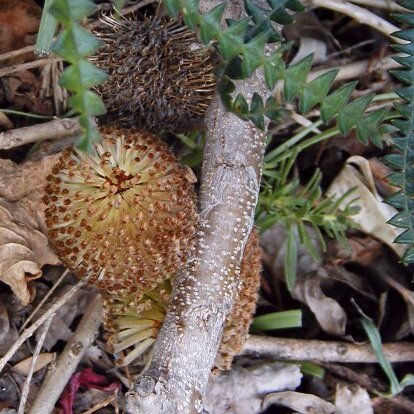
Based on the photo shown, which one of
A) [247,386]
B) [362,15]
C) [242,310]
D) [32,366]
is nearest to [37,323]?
[32,366]

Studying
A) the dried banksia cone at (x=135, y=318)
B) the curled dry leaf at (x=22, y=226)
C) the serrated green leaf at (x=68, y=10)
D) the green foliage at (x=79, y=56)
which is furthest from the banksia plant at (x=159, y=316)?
the serrated green leaf at (x=68, y=10)

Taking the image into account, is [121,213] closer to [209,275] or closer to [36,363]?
[209,275]

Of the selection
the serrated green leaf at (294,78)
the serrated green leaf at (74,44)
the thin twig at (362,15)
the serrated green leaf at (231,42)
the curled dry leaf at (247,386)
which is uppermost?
the serrated green leaf at (74,44)

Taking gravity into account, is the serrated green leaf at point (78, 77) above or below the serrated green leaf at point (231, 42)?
above

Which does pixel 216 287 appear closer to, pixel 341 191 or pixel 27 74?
pixel 341 191

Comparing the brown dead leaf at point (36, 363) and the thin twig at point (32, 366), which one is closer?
the thin twig at point (32, 366)

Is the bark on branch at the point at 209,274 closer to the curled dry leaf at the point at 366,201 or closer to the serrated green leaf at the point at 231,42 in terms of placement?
the serrated green leaf at the point at 231,42

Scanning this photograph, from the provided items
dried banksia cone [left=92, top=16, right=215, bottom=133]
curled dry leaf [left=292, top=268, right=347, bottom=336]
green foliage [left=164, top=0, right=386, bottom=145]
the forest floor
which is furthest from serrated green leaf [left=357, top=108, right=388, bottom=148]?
curled dry leaf [left=292, top=268, right=347, bottom=336]

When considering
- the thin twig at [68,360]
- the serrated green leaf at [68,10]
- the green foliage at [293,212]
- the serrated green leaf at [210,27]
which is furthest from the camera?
the green foliage at [293,212]
